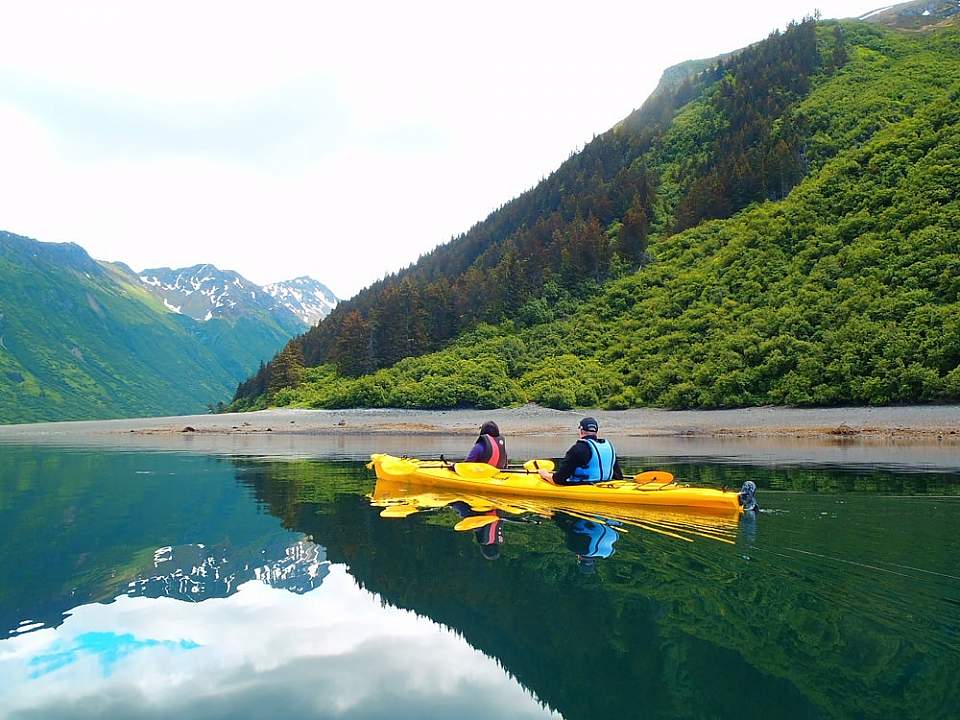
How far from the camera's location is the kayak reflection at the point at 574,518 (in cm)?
1059

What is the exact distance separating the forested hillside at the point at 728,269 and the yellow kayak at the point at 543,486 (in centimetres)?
2669

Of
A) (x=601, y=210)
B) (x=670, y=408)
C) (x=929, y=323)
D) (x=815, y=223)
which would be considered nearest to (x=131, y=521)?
(x=670, y=408)

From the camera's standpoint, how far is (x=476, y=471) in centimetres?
1659

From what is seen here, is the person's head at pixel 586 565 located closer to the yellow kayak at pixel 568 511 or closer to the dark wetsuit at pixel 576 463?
the yellow kayak at pixel 568 511

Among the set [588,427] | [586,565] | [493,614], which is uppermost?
[588,427]

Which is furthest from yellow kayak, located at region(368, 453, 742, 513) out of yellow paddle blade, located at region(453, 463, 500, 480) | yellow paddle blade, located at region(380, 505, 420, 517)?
yellow paddle blade, located at region(380, 505, 420, 517)

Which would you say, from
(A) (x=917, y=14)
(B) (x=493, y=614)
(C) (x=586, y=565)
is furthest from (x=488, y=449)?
(A) (x=917, y=14)

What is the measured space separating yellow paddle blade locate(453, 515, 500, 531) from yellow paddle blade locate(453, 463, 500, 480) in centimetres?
293

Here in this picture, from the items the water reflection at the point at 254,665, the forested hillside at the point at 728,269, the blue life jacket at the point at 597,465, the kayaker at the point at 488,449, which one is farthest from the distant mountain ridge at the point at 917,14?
the water reflection at the point at 254,665

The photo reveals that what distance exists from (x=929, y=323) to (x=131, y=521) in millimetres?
40013

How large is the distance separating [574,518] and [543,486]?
73.8 inches

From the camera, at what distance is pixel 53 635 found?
694 centimetres

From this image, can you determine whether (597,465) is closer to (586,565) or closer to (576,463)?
(576,463)

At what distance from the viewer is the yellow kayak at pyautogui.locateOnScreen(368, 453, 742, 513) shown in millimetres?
12641
